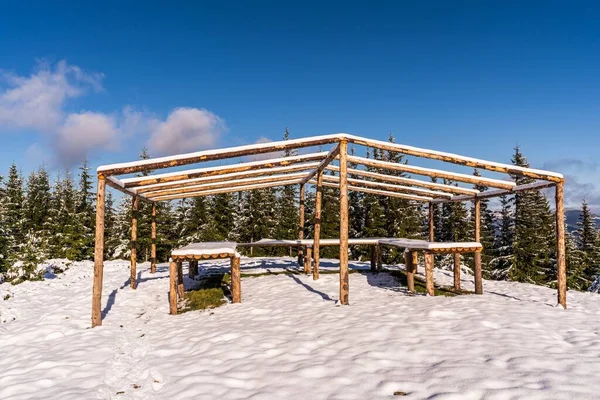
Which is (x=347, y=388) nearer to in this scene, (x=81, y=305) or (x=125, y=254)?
(x=81, y=305)

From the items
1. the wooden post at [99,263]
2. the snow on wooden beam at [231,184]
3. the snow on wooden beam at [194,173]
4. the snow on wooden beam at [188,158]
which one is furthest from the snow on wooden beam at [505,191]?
the wooden post at [99,263]

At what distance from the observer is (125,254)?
1075 inches


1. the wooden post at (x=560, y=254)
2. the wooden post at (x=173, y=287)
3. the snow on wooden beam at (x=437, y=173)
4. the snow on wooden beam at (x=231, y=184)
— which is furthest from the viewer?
the snow on wooden beam at (x=231, y=184)

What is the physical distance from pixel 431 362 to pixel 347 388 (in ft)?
3.92

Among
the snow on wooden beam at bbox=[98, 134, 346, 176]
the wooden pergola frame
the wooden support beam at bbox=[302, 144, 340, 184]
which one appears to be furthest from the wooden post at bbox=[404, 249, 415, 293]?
the snow on wooden beam at bbox=[98, 134, 346, 176]

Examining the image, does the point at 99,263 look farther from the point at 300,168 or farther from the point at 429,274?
the point at 429,274

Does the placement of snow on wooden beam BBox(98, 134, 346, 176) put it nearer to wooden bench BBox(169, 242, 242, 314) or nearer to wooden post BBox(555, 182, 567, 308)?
wooden bench BBox(169, 242, 242, 314)

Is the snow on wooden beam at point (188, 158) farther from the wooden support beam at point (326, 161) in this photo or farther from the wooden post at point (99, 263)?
the wooden support beam at point (326, 161)

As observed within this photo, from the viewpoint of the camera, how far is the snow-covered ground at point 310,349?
12.1 feet

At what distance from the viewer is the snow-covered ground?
368cm

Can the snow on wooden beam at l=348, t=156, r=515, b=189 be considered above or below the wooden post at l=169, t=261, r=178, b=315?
above

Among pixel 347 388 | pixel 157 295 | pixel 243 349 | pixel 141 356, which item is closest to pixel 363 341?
pixel 347 388

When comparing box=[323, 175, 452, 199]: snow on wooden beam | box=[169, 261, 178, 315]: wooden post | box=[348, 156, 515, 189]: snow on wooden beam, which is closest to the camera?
box=[169, 261, 178, 315]: wooden post

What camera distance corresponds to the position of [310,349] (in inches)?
193
